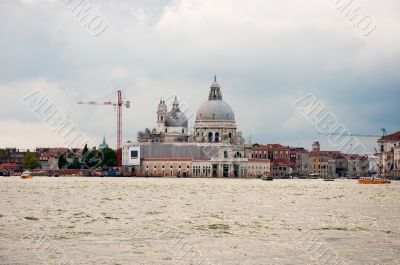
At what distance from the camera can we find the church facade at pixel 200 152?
144375 mm

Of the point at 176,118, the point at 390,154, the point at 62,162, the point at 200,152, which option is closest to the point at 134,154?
the point at 200,152

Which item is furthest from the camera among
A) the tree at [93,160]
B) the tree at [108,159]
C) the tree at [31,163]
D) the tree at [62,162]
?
the tree at [31,163]

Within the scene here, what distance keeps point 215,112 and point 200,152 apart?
9.37 metres

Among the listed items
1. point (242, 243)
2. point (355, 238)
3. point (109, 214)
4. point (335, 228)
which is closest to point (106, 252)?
point (242, 243)

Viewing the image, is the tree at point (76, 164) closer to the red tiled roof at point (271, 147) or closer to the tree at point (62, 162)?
the tree at point (62, 162)

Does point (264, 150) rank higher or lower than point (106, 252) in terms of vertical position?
higher

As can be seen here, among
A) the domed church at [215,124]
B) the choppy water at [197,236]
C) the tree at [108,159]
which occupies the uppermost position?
the domed church at [215,124]

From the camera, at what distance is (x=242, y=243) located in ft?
84.0

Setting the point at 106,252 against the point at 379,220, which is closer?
the point at 106,252

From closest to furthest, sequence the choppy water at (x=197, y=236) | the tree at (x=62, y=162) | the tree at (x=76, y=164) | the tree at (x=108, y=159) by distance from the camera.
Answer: the choppy water at (x=197, y=236) → the tree at (x=76, y=164) → the tree at (x=62, y=162) → the tree at (x=108, y=159)

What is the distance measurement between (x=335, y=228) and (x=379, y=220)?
171 inches

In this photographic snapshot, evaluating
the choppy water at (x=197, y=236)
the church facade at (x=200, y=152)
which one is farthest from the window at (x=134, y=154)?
the choppy water at (x=197, y=236)

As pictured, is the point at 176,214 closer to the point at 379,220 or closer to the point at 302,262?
the point at 379,220

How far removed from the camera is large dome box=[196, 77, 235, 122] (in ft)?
499
